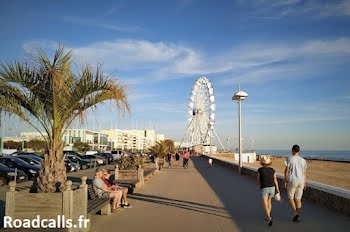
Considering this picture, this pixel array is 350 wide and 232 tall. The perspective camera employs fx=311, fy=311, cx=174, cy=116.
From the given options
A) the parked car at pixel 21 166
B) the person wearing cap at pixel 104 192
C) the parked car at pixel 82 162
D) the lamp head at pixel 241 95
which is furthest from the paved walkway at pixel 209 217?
the parked car at pixel 82 162

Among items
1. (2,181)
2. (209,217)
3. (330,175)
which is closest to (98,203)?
(209,217)

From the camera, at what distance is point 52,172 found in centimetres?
674

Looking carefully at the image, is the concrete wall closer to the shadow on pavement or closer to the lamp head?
the shadow on pavement

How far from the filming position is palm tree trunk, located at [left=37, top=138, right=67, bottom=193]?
22.0 ft

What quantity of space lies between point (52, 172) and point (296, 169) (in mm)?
5356

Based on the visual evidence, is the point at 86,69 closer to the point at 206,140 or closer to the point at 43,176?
the point at 43,176

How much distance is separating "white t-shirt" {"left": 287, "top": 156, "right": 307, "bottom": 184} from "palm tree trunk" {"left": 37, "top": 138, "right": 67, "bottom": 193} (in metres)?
5.07

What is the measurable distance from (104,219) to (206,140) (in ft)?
201

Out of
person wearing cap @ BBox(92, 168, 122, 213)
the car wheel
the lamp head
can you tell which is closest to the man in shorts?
person wearing cap @ BBox(92, 168, 122, 213)

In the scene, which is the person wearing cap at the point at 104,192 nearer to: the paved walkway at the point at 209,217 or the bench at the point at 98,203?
the bench at the point at 98,203

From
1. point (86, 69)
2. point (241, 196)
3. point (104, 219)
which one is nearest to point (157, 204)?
point (104, 219)

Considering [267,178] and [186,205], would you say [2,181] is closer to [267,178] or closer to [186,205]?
[186,205]

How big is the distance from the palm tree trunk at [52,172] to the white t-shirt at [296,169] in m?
5.07

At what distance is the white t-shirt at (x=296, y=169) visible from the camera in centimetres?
688
